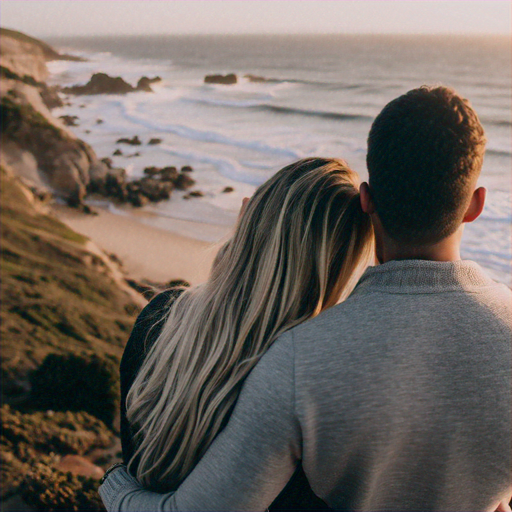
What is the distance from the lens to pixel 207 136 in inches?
1158

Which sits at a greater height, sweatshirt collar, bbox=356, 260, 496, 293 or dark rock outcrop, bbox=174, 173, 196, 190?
sweatshirt collar, bbox=356, 260, 496, 293

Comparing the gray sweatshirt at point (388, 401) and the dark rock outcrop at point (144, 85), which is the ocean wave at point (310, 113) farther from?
the gray sweatshirt at point (388, 401)

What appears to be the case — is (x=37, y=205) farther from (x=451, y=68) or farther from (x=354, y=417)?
(x=451, y=68)

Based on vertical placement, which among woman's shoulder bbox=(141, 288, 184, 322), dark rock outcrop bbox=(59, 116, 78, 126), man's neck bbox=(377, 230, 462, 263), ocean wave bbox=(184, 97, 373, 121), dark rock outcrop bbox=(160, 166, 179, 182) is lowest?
dark rock outcrop bbox=(160, 166, 179, 182)

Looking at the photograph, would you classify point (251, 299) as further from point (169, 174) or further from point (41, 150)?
point (169, 174)

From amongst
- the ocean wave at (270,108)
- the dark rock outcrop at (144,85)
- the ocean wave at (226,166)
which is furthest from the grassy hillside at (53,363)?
the dark rock outcrop at (144,85)

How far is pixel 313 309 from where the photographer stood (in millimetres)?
1814

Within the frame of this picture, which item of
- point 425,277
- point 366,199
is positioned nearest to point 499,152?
point 366,199

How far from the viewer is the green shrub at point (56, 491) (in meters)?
3.88

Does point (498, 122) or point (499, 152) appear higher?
point (498, 122)

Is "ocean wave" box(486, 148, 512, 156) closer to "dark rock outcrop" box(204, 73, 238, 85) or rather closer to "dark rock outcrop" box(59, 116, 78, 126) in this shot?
"dark rock outcrop" box(59, 116, 78, 126)

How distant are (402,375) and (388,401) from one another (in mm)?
77

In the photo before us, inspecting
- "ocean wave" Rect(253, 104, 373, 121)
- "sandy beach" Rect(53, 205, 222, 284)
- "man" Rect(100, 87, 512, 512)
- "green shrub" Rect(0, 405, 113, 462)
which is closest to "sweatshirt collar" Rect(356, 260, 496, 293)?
"man" Rect(100, 87, 512, 512)

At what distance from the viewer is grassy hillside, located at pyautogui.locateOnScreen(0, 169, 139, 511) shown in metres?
4.15
